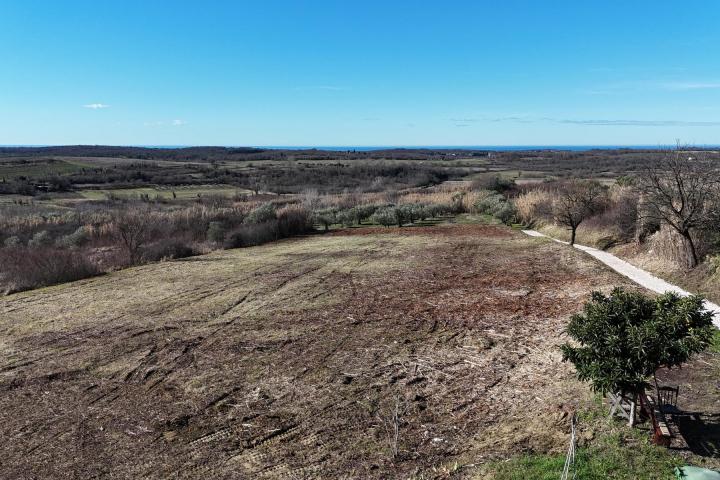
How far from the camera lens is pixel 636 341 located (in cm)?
612

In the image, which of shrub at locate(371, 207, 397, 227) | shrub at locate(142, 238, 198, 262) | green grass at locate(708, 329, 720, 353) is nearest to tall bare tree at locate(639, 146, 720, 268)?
green grass at locate(708, 329, 720, 353)

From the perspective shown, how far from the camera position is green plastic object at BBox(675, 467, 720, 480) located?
208 inches

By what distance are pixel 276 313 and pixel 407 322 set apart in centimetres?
386

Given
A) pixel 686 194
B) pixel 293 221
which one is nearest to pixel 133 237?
pixel 293 221

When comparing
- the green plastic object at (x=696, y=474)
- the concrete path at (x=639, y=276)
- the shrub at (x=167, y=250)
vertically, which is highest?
the green plastic object at (x=696, y=474)

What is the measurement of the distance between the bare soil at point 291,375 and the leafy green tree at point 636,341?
1.31m

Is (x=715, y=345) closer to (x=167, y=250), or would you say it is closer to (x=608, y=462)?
(x=608, y=462)

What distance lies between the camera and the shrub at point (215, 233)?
3308cm

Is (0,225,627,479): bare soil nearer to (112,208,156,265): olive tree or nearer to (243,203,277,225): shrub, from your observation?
(112,208,156,265): olive tree

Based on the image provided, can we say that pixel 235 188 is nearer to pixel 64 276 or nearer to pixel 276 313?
pixel 64 276

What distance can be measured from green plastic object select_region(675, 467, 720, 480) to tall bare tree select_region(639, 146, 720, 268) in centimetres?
1277

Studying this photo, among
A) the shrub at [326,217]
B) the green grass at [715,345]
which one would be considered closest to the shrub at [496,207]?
the shrub at [326,217]

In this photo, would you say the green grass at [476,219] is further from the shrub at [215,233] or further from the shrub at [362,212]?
the shrub at [215,233]

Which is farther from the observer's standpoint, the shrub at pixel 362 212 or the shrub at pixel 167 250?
the shrub at pixel 362 212
